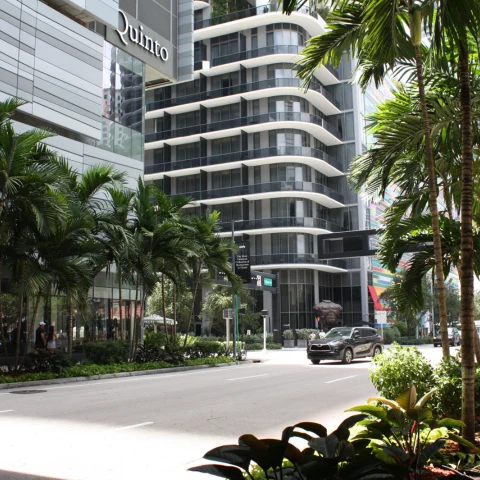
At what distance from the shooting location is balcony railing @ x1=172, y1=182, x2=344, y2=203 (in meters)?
55.7

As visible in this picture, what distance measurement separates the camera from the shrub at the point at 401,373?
7.53 metres

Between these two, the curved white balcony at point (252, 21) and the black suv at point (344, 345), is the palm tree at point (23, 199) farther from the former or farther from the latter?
the curved white balcony at point (252, 21)

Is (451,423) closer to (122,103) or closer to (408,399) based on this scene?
(408,399)

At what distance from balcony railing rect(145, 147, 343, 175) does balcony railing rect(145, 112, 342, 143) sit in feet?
8.87

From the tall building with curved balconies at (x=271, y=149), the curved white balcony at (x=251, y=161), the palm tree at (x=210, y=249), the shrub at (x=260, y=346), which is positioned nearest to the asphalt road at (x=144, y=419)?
the palm tree at (x=210, y=249)

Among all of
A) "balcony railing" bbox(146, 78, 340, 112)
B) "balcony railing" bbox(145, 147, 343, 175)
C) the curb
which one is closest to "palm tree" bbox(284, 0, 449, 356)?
the curb

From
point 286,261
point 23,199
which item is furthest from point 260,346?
point 23,199

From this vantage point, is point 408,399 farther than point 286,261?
No

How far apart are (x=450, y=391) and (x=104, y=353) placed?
17.5 m

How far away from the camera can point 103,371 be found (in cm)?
2064

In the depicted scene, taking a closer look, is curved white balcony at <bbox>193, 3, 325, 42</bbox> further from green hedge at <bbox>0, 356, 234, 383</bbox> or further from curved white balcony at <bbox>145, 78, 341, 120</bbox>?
green hedge at <bbox>0, 356, 234, 383</bbox>

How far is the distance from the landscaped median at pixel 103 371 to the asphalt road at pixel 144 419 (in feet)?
3.48

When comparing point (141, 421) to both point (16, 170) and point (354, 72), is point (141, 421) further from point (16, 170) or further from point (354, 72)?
point (16, 170)

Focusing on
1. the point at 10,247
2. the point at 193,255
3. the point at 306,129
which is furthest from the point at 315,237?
the point at 10,247
